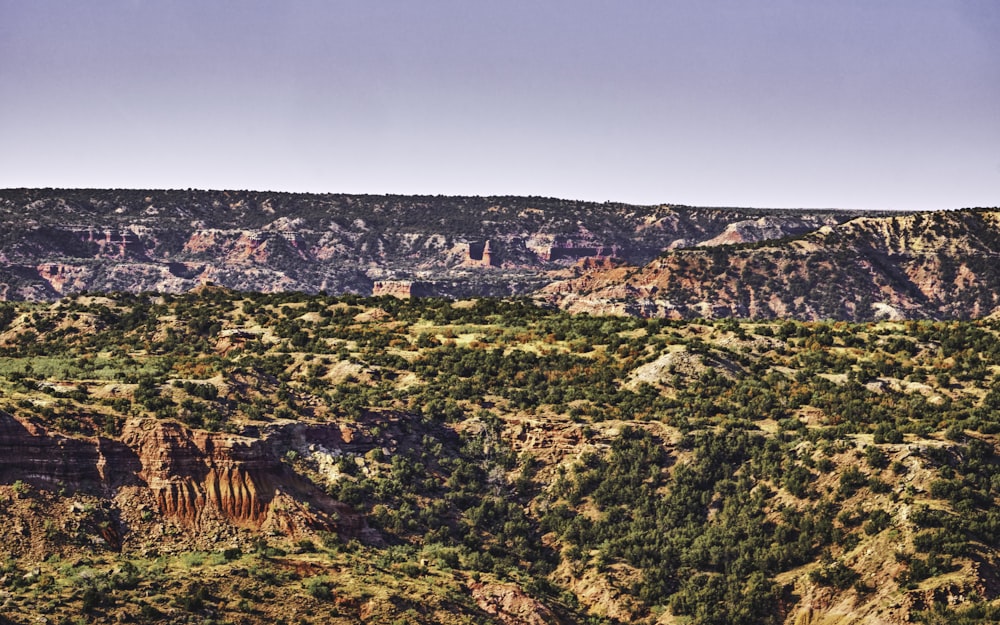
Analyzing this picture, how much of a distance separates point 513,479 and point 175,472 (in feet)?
71.7

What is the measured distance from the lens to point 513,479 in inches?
3123

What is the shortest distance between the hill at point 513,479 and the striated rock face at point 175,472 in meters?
0.12

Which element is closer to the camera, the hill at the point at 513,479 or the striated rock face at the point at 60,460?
the hill at the point at 513,479

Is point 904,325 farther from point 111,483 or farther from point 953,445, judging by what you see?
point 111,483

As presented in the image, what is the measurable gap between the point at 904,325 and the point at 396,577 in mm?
58125

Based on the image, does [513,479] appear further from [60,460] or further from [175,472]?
[60,460]

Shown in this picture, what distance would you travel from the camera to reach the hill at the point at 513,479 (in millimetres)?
60312

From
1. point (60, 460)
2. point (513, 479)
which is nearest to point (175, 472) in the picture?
point (60, 460)

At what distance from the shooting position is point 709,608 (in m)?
65.9

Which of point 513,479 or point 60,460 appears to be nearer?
point 60,460

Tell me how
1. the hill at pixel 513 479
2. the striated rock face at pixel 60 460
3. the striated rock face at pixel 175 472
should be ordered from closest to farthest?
the hill at pixel 513 479 < the striated rock face at pixel 60 460 < the striated rock face at pixel 175 472

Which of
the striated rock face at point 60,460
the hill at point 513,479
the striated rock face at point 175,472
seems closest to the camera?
the hill at point 513,479

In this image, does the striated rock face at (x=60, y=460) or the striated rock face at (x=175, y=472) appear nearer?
the striated rock face at (x=60, y=460)

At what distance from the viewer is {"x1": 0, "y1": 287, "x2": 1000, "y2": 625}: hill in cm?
6031
